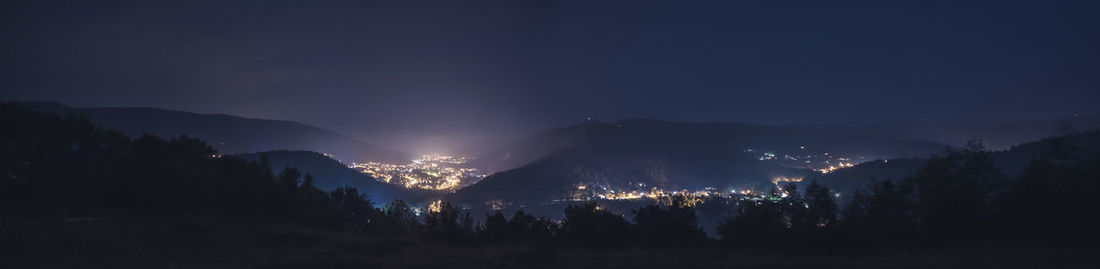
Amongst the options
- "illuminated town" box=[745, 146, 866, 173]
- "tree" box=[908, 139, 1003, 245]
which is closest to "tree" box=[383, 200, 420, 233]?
"tree" box=[908, 139, 1003, 245]

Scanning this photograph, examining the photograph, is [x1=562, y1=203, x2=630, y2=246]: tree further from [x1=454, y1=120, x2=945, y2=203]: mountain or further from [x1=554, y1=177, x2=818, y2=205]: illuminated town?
[x1=454, y1=120, x2=945, y2=203]: mountain

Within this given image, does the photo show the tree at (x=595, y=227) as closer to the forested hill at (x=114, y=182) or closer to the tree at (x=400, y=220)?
the tree at (x=400, y=220)

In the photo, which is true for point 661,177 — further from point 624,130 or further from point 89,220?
point 89,220

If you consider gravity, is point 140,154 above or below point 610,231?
above

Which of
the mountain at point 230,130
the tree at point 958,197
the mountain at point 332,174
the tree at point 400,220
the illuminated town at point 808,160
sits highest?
the mountain at point 230,130

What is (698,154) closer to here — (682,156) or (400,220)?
(682,156)

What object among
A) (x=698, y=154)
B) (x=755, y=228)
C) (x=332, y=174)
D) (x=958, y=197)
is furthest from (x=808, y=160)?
(x=755, y=228)

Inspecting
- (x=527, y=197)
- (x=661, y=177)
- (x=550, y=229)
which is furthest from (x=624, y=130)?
(x=550, y=229)

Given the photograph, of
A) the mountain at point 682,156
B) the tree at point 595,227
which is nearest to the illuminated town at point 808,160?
the mountain at point 682,156
